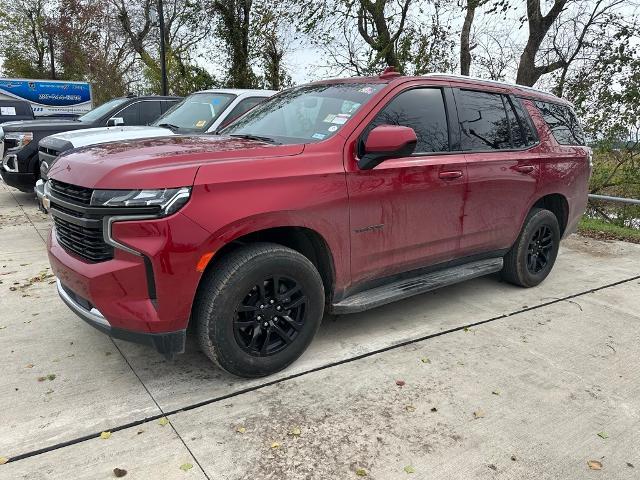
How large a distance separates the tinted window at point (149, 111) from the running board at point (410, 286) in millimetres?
6535

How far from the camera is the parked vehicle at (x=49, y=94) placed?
24938mm

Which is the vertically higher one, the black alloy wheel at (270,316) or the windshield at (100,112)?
the windshield at (100,112)

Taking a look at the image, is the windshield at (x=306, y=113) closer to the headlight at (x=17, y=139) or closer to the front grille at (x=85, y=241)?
the front grille at (x=85, y=241)

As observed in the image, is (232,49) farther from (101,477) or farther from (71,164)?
(101,477)

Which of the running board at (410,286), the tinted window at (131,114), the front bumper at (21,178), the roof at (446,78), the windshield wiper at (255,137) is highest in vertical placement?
the roof at (446,78)

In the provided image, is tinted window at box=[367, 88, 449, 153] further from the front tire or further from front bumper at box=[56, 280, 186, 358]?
front bumper at box=[56, 280, 186, 358]

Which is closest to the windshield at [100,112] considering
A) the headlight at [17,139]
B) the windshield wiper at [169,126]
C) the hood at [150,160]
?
the headlight at [17,139]

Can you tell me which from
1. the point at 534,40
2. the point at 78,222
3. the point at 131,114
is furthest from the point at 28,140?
the point at 534,40

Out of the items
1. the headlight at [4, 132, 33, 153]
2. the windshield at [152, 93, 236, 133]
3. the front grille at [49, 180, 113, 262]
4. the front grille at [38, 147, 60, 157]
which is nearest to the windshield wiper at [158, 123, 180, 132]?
the windshield at [152, 93, 236, 133]

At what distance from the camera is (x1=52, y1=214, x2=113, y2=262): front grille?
2711mm

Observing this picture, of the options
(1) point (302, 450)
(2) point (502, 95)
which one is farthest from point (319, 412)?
(2) point (502, 95)

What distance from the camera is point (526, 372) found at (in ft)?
11.2

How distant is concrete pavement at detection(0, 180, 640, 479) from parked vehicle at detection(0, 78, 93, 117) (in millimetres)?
25026

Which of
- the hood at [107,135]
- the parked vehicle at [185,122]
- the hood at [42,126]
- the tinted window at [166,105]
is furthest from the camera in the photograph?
the tinted window at [166,105]
